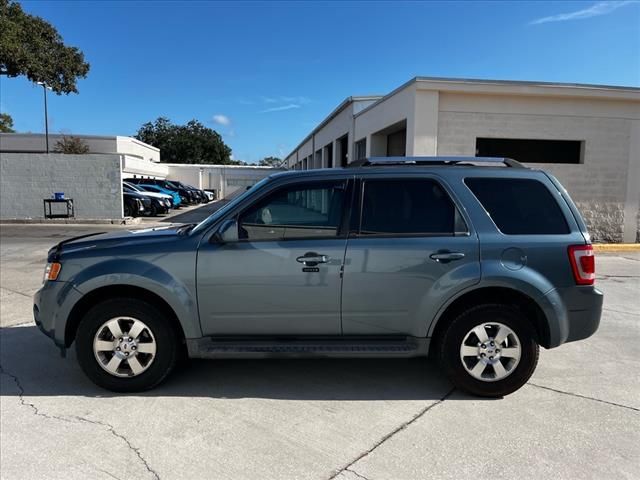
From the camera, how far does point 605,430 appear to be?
3250 mm

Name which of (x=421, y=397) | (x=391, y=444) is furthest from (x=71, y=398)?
(x=421, y=397)

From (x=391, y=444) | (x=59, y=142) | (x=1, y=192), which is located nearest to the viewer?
(x=391, y=444)

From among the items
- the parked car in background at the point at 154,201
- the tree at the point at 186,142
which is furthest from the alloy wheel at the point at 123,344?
the tree at the point at 186,142

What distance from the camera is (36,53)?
64.1ft

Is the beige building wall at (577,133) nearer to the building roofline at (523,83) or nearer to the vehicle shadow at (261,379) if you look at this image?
the building roofline at (523,83)

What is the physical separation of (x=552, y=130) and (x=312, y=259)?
12027mm

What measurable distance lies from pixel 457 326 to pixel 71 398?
10.3 ft

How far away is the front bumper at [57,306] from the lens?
3664mm

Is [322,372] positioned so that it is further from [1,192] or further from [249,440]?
[1,192]

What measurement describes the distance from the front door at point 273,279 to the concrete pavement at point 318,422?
62 centimetres

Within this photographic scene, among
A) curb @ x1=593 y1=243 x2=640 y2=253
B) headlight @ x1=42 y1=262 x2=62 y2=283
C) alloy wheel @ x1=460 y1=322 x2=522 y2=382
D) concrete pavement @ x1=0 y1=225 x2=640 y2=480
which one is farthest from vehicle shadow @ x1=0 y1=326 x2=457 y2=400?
curb @ x1=593 y1=243 x2=640 y2=253

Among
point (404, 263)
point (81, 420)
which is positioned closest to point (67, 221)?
point (81, 420)

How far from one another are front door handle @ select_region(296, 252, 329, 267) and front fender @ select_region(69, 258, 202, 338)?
2.89 feet

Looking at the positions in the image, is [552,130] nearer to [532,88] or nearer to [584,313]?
[532,88]
